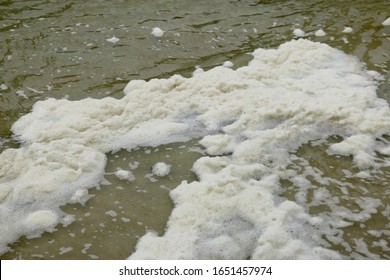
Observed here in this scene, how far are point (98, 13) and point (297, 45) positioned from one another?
264cm

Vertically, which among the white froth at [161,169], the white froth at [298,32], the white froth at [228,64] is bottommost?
the white froth at [161,169]

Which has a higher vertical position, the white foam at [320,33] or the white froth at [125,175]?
the white foam at [320,33]

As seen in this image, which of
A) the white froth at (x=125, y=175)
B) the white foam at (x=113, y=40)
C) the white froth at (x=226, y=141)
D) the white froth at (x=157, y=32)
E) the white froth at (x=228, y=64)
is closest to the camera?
the white froth at (x=226, y=141)

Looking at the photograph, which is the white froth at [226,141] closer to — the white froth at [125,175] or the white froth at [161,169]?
the white froth at [161,169]

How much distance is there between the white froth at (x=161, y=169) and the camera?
9.89 ft

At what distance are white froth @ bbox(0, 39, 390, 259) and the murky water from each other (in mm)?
103

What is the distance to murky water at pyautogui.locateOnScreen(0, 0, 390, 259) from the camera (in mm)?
2576

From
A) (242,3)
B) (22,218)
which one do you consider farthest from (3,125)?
(242,3)

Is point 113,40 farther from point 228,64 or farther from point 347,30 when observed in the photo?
point 347,30

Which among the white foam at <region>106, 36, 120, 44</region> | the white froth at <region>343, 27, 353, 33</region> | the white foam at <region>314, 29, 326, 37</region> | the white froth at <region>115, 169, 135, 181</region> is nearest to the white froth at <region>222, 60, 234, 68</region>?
the white foam at <region>314, 29, 326, 37</region>

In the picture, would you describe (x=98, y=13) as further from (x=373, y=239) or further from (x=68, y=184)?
(x=373, y=239)

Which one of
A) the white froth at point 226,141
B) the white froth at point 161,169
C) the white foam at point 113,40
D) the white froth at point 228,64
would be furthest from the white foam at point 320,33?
the white froth at point 161,169

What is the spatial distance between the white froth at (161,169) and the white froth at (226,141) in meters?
0.01

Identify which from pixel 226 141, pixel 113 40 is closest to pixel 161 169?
pixel 226 141
